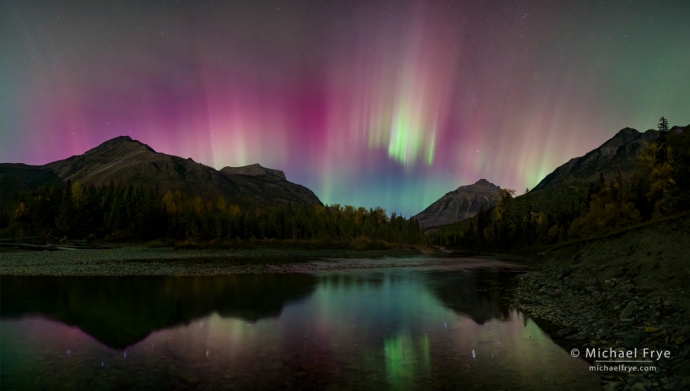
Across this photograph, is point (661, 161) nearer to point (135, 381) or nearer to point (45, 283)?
point (135, 381)

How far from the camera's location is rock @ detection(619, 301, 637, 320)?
18.4m

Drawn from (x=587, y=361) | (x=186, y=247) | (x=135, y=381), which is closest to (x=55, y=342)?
(x=135, y=381)

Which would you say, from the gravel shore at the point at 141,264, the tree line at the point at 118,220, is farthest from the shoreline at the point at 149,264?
the tree line at the point at 118,220

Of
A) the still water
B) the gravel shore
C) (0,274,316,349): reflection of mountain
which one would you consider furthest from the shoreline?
the still water

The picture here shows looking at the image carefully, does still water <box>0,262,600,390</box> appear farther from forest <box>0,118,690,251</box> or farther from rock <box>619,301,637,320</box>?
forest <box>0,118,690,251</box>

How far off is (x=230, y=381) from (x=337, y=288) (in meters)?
26.2

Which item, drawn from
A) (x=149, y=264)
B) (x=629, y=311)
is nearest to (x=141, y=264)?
(x=149, y=264)

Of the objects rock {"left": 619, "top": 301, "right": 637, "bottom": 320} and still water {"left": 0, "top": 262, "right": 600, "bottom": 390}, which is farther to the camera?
rock {"left": 619, "top": 301, "right": 637, "bottom": 320}

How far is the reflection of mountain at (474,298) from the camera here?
80.3ft

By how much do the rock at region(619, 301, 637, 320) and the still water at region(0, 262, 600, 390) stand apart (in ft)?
14.1

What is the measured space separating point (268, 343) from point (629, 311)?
19262 mm

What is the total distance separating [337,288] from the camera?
38531 mm

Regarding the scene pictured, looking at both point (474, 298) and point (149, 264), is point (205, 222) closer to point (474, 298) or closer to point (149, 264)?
point (149, 264)

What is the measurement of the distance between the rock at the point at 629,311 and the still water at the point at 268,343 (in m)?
4.30
